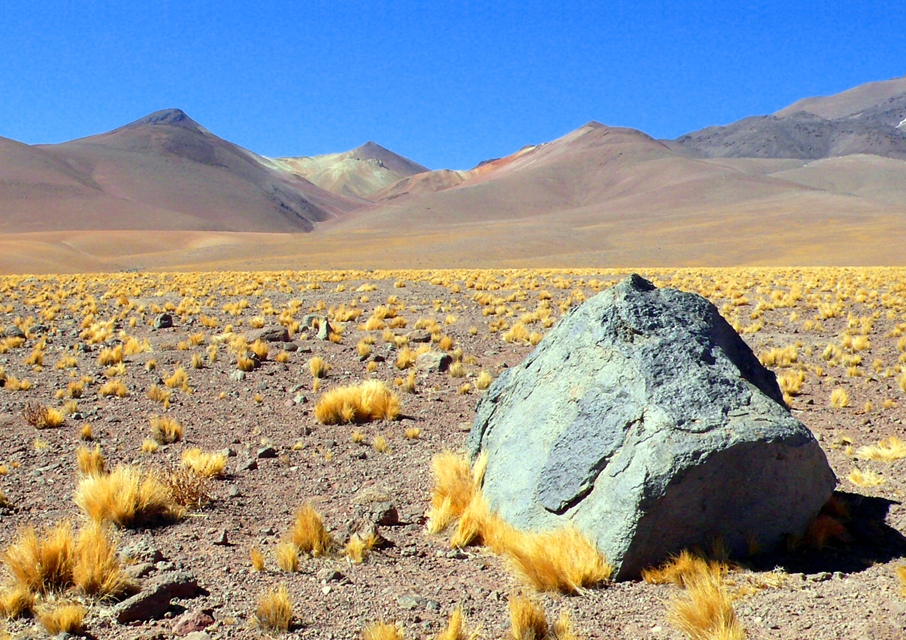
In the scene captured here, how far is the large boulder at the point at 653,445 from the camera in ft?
14.5

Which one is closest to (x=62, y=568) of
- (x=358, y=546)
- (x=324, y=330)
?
(x=358, y=546)

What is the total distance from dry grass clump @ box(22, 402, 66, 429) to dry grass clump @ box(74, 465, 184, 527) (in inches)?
119

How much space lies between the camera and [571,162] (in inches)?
7116

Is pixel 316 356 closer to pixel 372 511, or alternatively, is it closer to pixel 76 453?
pixel 76 453

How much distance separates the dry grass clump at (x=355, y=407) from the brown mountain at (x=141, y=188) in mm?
126459

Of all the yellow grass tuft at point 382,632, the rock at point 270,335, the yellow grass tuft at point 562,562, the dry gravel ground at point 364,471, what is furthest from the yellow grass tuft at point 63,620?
the rock at point 270,335

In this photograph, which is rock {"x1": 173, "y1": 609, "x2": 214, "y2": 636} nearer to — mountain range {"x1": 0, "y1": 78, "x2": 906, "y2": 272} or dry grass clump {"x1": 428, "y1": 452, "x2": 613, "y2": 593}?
dry grass clump {"x1": 428, "y1": 452, "x2": 613, "y2": 593}

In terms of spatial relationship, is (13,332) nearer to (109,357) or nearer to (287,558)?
(109,357)

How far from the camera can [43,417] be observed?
27.2 ft

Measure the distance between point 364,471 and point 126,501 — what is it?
2.29 metres

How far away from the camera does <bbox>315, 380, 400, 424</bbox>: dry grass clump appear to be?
8.59 metres

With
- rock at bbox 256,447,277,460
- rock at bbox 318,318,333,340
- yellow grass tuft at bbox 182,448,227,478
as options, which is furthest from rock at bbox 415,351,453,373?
yellow grass tuft at bbox 182,448,227,478

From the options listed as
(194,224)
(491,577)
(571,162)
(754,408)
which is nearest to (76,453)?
(491,577)

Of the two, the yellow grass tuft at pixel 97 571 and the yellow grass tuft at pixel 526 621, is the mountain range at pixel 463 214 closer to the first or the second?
the yellow grass tuft at pixel 97 571
